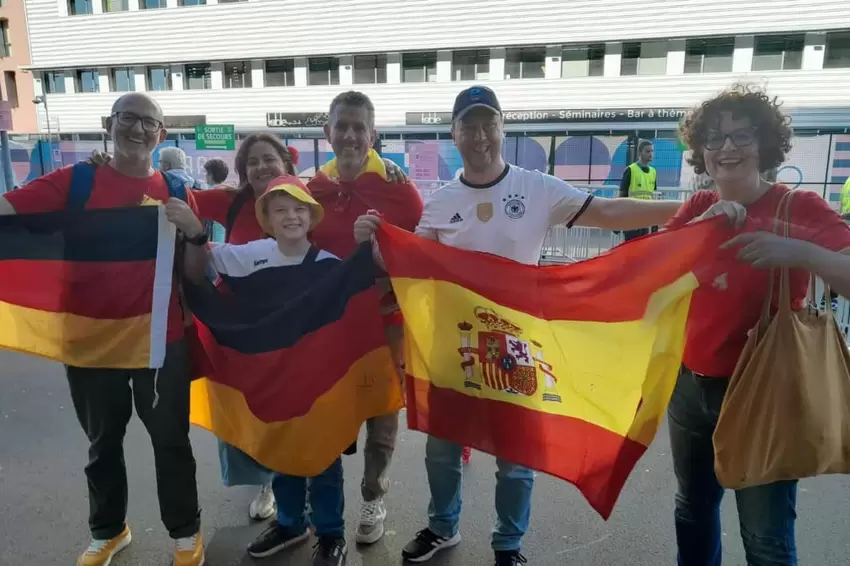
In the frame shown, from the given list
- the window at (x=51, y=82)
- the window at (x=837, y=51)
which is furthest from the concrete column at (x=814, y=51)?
the window at (x=51, y=82)

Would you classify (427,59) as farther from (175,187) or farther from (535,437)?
(535,437)

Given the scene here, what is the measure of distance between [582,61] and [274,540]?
27.6m

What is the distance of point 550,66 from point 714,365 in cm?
2747

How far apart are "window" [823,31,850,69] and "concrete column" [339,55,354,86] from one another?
2079 cm

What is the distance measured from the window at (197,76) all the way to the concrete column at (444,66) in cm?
1277

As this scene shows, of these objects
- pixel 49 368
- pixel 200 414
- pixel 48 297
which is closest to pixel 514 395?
pixel 200 414

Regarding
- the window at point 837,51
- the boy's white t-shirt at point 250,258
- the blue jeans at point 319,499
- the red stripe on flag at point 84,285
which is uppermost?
the window at point 837,51

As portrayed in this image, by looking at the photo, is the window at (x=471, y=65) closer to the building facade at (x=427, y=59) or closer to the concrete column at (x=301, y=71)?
the building facade at (x=427, y=59)

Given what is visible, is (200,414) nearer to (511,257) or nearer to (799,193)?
(511,257)

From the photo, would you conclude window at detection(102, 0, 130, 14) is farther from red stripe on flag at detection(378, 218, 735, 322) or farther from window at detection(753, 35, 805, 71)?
red stripe on flag at detection(378, 218, 735, 322)

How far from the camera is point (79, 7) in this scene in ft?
112

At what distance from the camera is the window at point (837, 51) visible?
2373 centimetres

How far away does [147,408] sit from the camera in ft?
9.57

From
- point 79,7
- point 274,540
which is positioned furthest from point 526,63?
point 274,540
